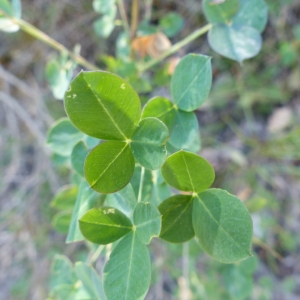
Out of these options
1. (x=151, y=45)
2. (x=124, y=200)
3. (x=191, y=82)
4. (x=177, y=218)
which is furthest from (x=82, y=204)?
(x=151, y=45)

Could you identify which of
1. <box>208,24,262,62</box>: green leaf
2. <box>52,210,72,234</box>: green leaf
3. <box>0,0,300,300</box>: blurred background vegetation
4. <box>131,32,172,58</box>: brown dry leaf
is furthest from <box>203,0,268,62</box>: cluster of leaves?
<box>0,0,300,300</box>: blurred background vegetation

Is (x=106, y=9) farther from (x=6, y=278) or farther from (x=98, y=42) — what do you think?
(x=6, y=278)

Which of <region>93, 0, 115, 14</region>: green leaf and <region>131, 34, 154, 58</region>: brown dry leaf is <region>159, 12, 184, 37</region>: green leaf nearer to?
<region>131, 34, 154, 58</region>: brown dry leaf

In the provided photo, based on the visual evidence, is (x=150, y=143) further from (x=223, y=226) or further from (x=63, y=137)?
(x=63, y=137)

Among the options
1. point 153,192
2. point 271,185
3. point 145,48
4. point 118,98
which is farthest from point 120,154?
point 271,185

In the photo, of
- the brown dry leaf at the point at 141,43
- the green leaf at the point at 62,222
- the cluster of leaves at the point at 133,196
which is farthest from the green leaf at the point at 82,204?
the brown dry leaf at the point at 141,43

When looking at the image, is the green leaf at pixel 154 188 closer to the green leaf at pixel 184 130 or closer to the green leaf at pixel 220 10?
the green leaf at pixel 184 130
